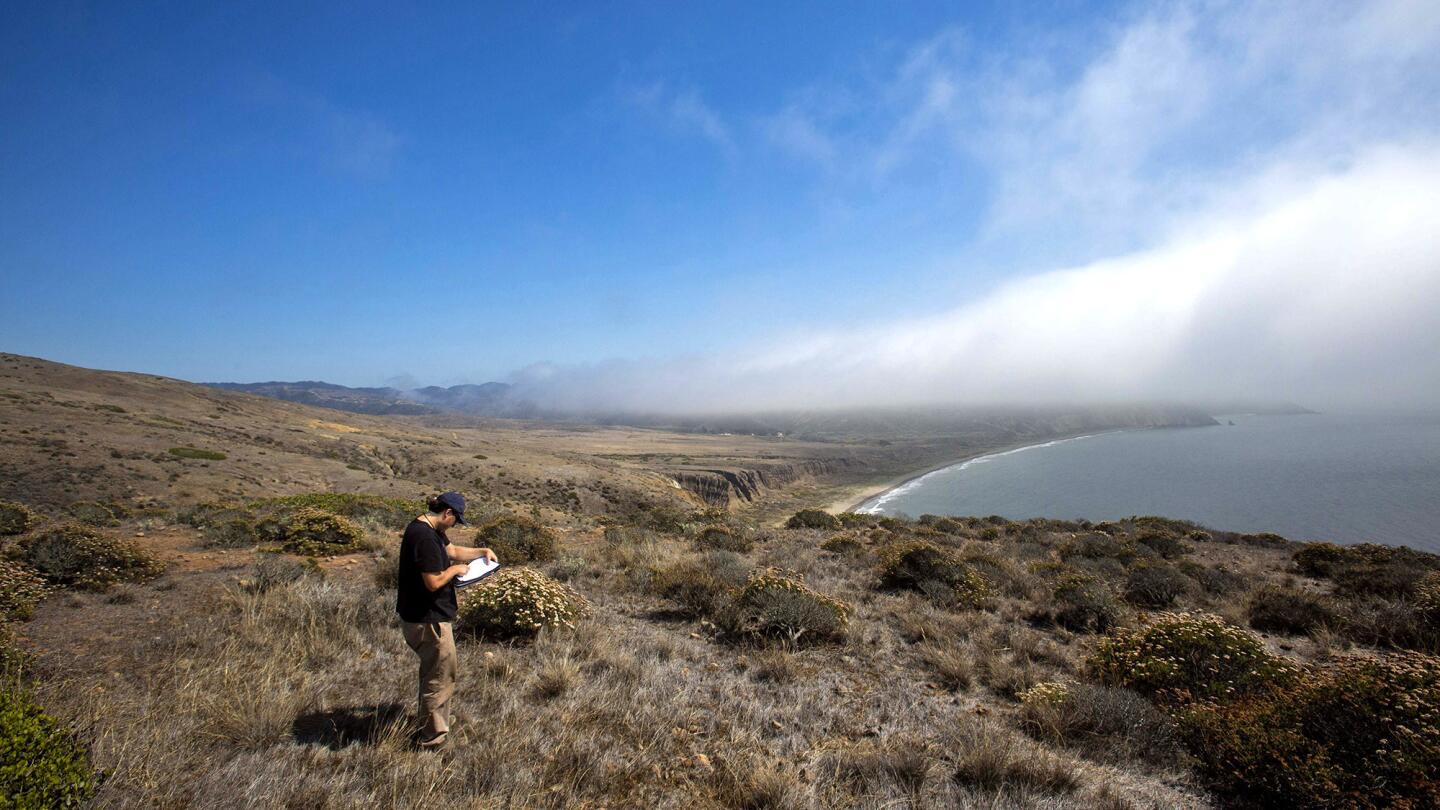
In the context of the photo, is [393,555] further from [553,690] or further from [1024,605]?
[1024,605]

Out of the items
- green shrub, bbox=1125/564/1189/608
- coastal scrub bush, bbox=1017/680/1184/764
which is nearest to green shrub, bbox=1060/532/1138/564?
green shrub, bbox=1125/564/1189/608

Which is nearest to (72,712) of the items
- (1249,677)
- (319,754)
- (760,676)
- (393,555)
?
(319,754)

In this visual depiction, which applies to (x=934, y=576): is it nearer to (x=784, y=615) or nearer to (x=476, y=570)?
(x=784, y=615)

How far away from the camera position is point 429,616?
4211mm

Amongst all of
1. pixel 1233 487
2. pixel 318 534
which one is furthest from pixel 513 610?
pixel 1233 487

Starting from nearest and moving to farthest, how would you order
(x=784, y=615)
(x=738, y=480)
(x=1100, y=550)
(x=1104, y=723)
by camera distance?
(x=1104, y=723) < (x=784, y=615) < (x=1100, y=550) < (x=738, y=480)

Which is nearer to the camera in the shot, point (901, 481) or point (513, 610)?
point (513, 610)

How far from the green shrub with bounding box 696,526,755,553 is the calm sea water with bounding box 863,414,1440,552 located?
45643 millimetres

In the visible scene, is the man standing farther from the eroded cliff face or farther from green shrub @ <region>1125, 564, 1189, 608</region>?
the eroded cliff face

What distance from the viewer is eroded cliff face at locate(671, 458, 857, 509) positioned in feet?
224

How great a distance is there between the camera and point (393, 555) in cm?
1085

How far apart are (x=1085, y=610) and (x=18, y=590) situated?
16.4 m

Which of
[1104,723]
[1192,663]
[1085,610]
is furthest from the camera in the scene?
[1085,610]

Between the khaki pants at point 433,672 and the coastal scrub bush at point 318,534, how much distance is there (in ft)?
30.9
